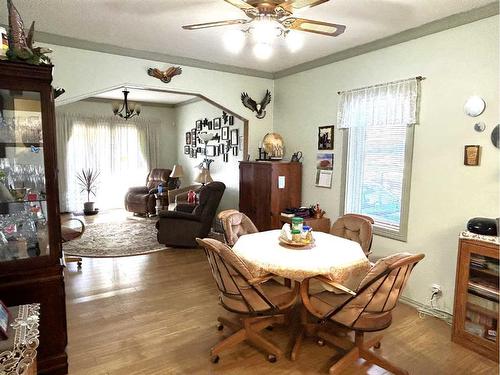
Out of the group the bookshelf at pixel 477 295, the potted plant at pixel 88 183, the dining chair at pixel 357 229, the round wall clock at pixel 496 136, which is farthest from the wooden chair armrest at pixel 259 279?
the potted plant at pixel 88 183

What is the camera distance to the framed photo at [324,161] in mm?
4070

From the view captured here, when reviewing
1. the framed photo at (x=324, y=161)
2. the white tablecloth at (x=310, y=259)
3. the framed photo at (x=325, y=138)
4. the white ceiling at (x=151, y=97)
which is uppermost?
the white ceiling at (x=151, y=97)

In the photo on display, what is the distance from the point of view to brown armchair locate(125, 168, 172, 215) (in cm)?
716

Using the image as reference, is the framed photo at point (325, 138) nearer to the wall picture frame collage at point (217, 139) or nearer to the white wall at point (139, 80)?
the white wall at point (139, 80)

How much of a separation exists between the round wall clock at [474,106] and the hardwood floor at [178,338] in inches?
Result: 72.1

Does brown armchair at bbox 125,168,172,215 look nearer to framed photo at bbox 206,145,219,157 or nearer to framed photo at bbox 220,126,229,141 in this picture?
framed photo at bbox 206,145,219,157

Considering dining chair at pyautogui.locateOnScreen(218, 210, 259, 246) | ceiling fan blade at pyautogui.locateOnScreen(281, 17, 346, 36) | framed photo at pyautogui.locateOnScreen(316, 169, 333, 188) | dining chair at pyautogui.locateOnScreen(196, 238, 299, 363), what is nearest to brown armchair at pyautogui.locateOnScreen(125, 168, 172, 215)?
framed photo at pyautogui.locateOnScreen(316, 169, 333, 188)

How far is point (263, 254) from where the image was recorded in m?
2.38

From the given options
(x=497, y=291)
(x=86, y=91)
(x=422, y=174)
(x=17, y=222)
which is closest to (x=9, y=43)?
(x=17, y=222)

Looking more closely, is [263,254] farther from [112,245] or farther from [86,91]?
[112,245]

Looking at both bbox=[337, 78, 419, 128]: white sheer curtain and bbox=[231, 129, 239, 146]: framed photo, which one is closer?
bbox=[337, 78, 419, 128]: white sheer curtain

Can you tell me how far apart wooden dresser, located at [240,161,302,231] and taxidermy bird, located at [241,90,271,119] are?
854mm

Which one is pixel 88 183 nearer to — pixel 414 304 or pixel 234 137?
pixel 234 137

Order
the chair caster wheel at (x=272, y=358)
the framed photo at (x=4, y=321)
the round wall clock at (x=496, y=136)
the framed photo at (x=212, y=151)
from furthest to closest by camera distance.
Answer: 1. the framed photo at (x=212, y=151)
2. the round wall clock at (x=496, y=136)
3. the chair caster wheel at (x=272, y=358)
4. the framed photo at (x=4, y=321)
